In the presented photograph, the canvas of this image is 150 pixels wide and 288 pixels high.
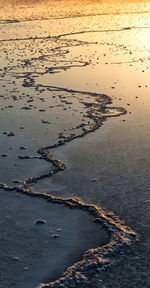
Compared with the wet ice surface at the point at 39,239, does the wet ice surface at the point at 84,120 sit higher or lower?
higher

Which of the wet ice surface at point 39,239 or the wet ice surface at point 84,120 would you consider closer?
the wet ice surface at point 39,239

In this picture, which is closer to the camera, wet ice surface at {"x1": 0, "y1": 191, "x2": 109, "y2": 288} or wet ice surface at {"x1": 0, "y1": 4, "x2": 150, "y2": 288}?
wet ice surface at {"x1": 0, "y1": 191, "x2": 109, "y2": 288}

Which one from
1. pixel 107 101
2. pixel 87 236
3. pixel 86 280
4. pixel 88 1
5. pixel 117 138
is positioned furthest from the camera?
pixel 88 1

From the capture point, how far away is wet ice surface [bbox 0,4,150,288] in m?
5.75

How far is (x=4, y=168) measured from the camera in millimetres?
6504

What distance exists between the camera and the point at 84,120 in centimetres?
842

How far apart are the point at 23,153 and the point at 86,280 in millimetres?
3195

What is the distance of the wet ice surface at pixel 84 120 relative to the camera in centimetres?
575

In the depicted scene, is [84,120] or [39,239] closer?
[39,239]

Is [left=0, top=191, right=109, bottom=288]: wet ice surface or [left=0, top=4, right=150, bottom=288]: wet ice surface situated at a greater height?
[left=0, top=4, right=150, bottom=288]: wet ice surface

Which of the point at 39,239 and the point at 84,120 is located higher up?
the point at 84,120

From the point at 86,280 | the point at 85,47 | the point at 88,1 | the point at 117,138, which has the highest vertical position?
the point at 88,1

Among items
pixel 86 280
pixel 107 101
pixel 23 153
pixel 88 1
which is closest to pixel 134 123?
pixel 107 101

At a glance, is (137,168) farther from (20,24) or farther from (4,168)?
(20,24)
